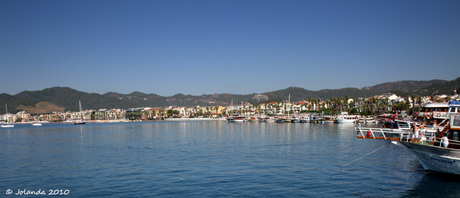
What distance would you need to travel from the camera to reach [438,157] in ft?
61.0

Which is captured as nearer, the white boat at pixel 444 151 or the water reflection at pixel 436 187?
the water reflection at pixel 436 187

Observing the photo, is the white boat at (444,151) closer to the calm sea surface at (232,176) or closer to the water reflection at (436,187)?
the water reflection at (436,187)

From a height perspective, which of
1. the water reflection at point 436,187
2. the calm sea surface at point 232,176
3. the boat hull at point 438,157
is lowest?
the water reflection at point 436,187

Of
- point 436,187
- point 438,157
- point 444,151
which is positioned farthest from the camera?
point 438,157

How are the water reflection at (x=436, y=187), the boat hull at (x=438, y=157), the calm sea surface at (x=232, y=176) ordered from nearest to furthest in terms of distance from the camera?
the water reflection at (x=436, y=187) → the calm sea surface at (x=232, y=176) → the boat hull at (x=438, y=157)

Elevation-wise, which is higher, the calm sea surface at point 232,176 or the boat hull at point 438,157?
the boat hull at point 438,157

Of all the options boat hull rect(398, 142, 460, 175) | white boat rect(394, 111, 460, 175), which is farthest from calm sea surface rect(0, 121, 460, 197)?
white boat rect(394, 111, 460, 175)

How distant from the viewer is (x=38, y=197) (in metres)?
16.7

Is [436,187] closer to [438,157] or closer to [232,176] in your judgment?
[438,157]

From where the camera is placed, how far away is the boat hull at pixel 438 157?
1769 cm

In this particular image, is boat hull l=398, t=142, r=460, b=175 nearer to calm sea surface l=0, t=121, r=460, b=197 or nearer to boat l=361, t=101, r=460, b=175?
boat l=361, t=101, r=460, b=175

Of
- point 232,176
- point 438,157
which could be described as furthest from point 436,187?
point 232,176

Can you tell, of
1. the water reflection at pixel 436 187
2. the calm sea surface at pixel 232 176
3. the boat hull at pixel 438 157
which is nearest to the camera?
the water reflection at pixel 436 187

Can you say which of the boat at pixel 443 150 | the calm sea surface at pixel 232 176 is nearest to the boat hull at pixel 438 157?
the boat at pixel 443 150
